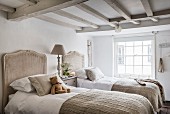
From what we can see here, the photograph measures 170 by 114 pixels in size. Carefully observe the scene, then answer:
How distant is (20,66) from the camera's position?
10.4 feet

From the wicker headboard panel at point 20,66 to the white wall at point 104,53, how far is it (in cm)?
272

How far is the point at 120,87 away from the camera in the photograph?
12.0 ft

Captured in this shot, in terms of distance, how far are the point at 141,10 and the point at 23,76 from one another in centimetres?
278

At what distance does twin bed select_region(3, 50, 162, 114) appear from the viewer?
210 cm

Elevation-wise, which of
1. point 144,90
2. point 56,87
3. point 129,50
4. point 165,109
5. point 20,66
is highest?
point 129,50

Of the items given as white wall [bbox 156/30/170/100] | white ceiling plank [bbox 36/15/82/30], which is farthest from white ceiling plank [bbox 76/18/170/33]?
white wall [bbox 156/30/170/100]

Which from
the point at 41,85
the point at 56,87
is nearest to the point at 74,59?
the point at 56,87

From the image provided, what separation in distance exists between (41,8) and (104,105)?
5.77 feet

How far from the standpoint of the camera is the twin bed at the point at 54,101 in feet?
6.88

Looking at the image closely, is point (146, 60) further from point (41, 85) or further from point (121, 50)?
point (41, 85)

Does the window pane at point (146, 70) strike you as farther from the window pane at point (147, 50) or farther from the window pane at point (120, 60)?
the window pane at point (120, 60)

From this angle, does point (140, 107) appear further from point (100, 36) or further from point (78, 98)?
point (100, 36)

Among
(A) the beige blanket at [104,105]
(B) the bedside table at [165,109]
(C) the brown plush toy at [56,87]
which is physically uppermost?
(C) the brown plush toy at [56,87]

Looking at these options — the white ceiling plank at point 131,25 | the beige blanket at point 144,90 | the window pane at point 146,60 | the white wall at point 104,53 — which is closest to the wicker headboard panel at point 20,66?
the white ceiling plank at point 131,25
